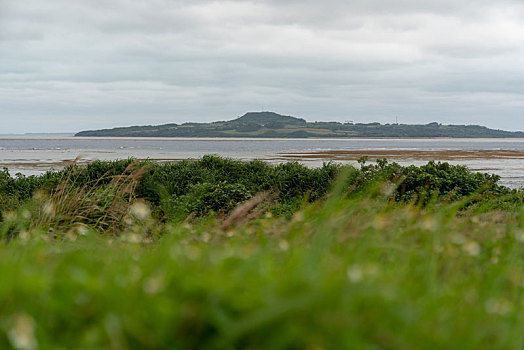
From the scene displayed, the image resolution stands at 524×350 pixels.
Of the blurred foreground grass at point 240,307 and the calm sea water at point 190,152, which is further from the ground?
the blurred foreground grass at point 240,307

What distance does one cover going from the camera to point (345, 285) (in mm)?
2223

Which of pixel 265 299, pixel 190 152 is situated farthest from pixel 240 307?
pixel 190 152

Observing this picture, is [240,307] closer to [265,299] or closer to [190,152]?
[265,299]

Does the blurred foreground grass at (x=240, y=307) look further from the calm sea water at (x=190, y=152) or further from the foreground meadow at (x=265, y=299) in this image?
the calm sea water at (x=190, y=152)

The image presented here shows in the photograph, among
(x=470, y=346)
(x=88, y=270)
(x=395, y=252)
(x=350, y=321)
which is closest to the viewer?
(x=350, y=321)

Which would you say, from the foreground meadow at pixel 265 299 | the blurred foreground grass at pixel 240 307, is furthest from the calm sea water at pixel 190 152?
the blurred foreground grass at pixel 240 307

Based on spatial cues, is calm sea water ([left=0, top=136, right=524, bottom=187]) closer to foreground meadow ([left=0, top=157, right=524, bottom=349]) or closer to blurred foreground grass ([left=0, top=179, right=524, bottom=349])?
foreground meadow ([left=0, top=157, right=524, bottom=349])

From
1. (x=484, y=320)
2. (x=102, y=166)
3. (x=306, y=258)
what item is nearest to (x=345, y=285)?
(x=306, y=258)

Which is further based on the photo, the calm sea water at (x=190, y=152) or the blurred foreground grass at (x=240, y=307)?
the calm sea water at (x=190, y=152)

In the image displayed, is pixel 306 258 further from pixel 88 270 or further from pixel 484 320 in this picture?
pixel 88 270

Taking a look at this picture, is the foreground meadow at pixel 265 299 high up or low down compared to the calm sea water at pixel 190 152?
up

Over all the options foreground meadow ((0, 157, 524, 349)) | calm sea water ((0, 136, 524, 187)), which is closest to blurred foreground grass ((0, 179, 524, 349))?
foreground meadow ((0, 157, 524, 349))

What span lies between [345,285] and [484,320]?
80 cm

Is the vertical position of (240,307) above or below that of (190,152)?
above
